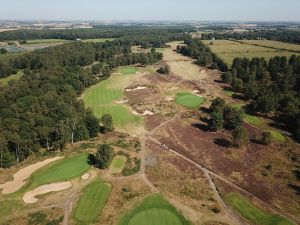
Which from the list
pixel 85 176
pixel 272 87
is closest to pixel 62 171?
pixel 85 176

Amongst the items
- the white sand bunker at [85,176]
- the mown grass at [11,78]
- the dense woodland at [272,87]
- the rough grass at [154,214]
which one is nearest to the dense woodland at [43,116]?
the mown grass at [11,78]

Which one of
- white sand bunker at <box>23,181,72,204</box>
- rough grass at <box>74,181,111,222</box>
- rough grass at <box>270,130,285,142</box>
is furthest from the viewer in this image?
rough grass at <box>270,130,285,142</box>

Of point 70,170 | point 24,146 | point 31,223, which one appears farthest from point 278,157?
point 24,146

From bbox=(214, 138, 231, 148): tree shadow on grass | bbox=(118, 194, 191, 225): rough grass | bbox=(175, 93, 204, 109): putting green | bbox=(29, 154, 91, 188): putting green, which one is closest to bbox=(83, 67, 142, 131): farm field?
bbox=(175, 93, 204, 109): putting green

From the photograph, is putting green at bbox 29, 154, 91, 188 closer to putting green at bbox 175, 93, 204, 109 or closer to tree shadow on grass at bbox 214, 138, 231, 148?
tree shadow on grass at bbox 214, 138, 231, 148

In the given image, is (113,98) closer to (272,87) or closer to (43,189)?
(43,189)

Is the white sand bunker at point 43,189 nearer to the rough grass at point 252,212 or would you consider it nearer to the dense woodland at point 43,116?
the dense woodland at point 43,116

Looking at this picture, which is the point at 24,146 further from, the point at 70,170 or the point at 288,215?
the point at 288,215
